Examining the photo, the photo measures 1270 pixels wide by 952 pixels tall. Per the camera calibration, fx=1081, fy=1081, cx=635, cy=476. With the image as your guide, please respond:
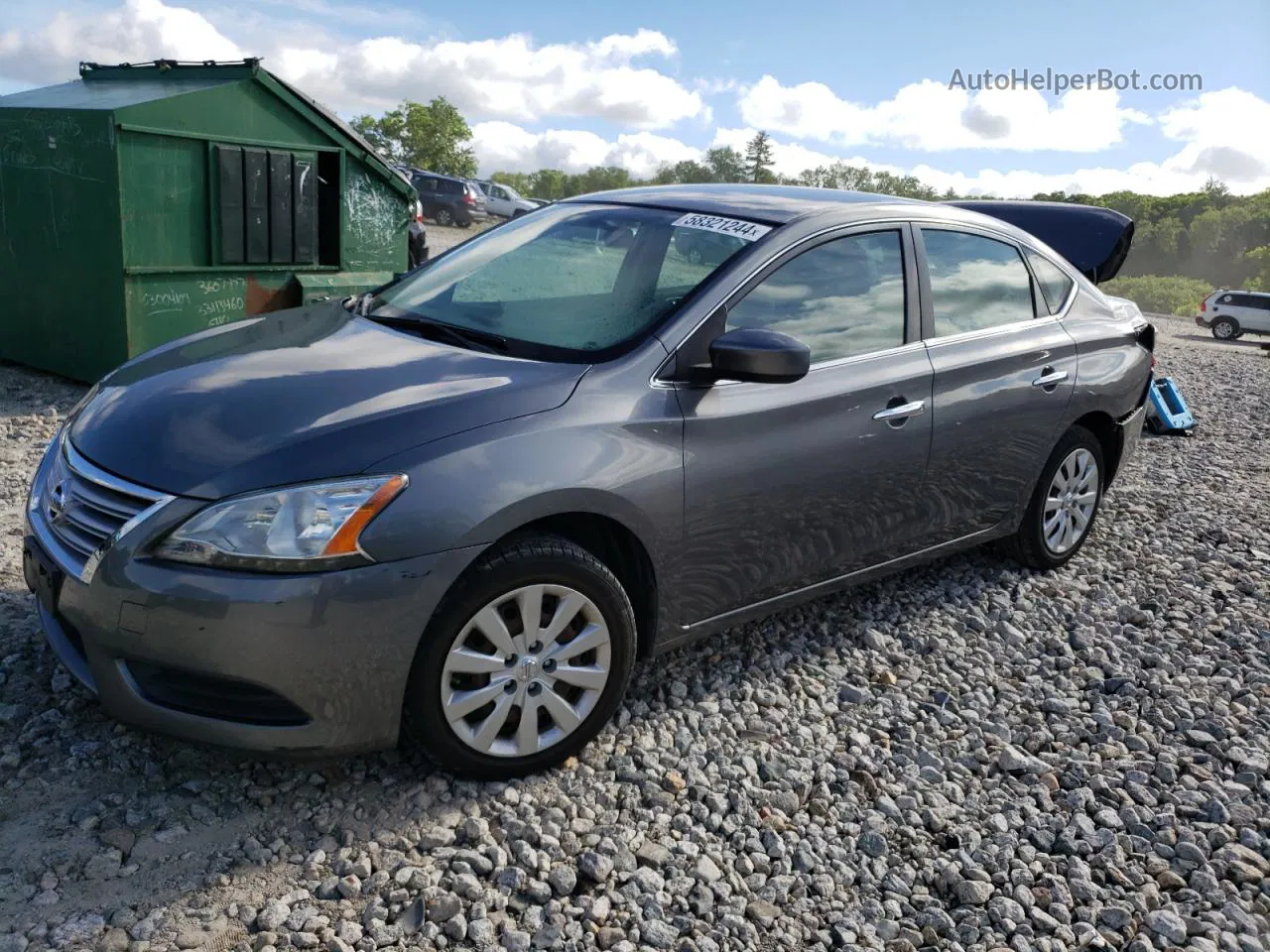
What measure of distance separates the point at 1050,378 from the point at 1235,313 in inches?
1201

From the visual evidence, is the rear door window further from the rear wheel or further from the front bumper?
the rear wheel

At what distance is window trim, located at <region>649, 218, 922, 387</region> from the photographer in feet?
10.9

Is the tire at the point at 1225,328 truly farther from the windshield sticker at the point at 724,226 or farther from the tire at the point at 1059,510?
the windshield sticker at the point at 724,226

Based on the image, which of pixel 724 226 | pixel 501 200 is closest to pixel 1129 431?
pixel 724 226

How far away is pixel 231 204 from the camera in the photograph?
767 cm

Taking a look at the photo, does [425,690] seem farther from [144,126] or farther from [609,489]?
[144,126]

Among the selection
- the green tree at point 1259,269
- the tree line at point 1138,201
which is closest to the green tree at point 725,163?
the tree line at point 1138,201

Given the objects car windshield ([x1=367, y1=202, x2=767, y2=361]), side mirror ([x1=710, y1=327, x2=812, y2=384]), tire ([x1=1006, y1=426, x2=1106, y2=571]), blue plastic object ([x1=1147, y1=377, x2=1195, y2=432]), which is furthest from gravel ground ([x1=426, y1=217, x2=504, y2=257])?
side mirror ([x1=710, y1=327, x2=812, y2=384])

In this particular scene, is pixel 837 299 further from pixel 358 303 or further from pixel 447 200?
pixel 447 200

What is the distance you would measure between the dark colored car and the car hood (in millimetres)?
11

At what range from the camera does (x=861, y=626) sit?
4.46 m

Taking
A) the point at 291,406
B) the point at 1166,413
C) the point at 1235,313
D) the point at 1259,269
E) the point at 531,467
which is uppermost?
the point at 291,406

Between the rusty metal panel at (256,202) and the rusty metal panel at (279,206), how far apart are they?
4 cm

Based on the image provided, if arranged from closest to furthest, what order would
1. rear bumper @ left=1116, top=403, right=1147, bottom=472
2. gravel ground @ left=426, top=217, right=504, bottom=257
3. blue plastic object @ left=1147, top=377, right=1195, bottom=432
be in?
rear bumper @ left=1116, top=403, right=1147, bottom=472 → blue plastic object @ left=1147, top=377, right=1195, bottom=432 → gravel ground @ left=426, top=217, right=504, bottom=257
